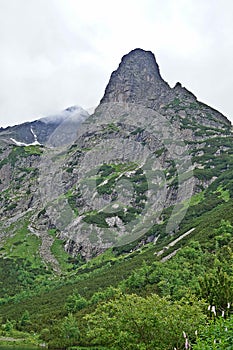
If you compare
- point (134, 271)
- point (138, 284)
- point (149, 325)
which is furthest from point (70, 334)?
point (149, 325)

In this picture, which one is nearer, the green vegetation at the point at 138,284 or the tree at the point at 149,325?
the tree at the point at 149,325

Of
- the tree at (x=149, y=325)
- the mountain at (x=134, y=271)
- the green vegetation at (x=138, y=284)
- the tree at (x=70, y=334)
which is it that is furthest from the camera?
the tree at (x=70, y=334)

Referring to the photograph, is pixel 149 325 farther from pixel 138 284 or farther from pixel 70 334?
pixel 138 284

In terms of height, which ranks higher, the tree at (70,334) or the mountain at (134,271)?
the mountain at (134,271)

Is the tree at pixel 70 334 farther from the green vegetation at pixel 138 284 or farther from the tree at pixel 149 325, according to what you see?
the tree at pixel 149 325

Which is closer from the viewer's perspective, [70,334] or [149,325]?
[149,325]

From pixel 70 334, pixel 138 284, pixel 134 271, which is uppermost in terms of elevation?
pixel 134 271

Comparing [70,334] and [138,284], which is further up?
[138,284]

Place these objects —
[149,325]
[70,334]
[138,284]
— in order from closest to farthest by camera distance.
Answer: [149,325], [70,334], [138,284]

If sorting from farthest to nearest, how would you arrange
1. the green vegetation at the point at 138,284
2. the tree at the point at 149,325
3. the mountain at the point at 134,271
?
1. the mountain at the point at 134,271
2. the green vegetation at the point at 138,284
3. the tree at the point at 149,325

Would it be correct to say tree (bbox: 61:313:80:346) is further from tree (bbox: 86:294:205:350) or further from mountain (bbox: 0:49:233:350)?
tree (bbox: 86:294:205:350)

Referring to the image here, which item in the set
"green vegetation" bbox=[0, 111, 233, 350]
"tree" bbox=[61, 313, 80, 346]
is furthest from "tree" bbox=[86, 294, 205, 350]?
"tree" bbox=[61, 313, 80, 346]

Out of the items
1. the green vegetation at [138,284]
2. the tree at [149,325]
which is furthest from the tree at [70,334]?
the tree at [149,325]

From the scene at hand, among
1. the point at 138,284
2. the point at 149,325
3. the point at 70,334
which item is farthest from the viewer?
the point at 138,284
